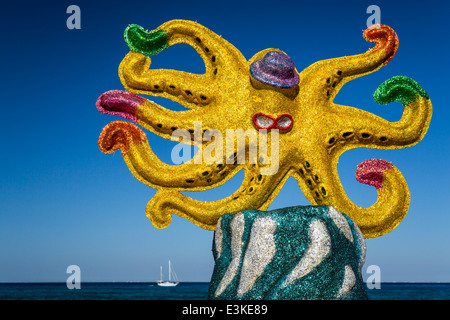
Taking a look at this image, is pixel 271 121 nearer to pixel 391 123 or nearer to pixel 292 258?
pixel 391 123

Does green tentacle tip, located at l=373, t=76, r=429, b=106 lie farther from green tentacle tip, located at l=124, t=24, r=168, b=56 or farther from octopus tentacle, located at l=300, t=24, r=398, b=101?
green tentacle tip, located at l=124, t=24, r=168, b=56

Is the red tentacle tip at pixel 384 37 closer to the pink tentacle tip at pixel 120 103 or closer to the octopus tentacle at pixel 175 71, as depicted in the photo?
the octopus tentacle at pixel 175 71

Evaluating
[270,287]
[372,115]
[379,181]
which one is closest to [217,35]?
[372,115]

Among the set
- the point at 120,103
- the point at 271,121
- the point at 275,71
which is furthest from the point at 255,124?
the point at 120,103

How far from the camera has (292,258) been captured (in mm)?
5492

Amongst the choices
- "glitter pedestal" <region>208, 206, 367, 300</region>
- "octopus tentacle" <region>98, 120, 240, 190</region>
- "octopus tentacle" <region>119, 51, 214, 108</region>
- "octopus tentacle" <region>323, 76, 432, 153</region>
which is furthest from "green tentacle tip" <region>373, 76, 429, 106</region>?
"octopus tentacle" <region>119, 51, 214, 108</region>

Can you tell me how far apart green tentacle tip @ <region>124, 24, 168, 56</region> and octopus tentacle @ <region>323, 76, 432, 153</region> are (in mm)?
2813

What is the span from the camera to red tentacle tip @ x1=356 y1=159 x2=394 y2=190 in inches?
270

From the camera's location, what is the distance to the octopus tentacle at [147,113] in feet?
22.2

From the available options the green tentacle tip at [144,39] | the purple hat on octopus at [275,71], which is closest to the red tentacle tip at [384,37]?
the purple hat on octopus at [275,71]

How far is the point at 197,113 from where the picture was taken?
270 inches

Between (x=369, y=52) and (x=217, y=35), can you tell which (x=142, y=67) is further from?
(x=369, y=52)

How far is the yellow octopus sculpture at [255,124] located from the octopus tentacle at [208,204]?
Answer: 0.6 inches
